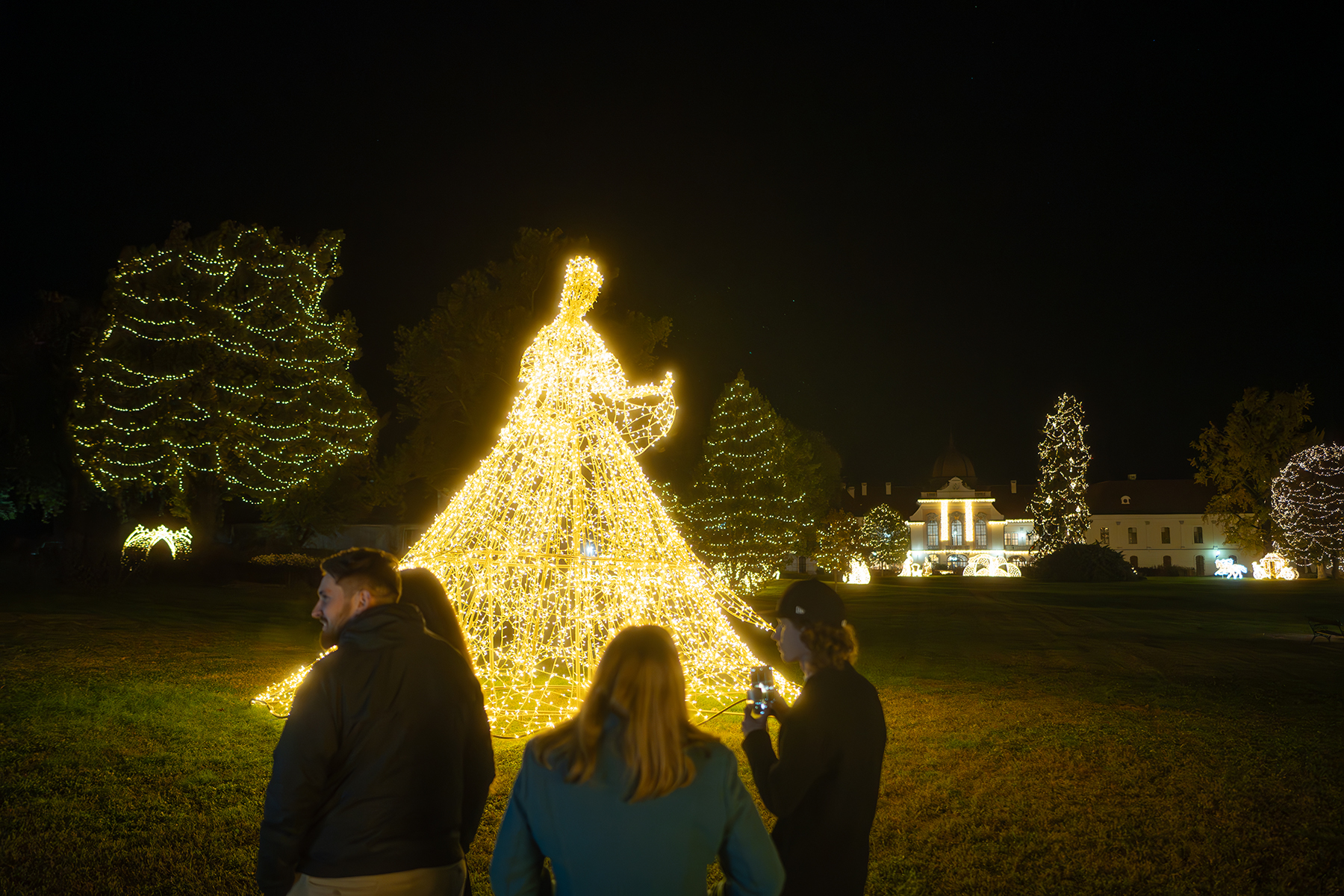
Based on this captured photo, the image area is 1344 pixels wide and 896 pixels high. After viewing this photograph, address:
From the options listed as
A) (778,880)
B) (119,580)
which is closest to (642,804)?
(778,880)

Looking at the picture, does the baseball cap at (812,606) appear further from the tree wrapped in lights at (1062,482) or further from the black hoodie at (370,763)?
the tree wrapped in lights at (1062,482)

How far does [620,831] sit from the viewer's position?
7.43ft

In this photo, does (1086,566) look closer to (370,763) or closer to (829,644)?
(829,644)

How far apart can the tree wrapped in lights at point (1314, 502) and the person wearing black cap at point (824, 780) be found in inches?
1862

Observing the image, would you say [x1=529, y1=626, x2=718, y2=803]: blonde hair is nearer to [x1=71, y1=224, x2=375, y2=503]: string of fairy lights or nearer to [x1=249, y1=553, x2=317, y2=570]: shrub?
[x1=71, y1=224, x2=375, y2=503]: string of fairy lights

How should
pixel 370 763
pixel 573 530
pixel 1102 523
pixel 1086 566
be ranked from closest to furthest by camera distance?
pixel 370 763
pixel 573 530
pixel 1086 566
pixel 1102 523

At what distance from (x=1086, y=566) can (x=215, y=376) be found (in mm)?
40833

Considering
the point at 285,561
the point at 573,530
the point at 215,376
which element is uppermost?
the point at 215,376

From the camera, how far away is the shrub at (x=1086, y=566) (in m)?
46.2

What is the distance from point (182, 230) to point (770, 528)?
20774 mm

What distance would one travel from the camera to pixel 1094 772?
7500mm

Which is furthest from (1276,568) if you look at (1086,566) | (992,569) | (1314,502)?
(992,569)

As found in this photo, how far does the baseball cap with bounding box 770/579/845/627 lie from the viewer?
3.26 metres

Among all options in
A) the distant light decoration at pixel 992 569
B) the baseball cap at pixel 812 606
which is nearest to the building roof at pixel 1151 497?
the distant light decoration at pixel 992 569
